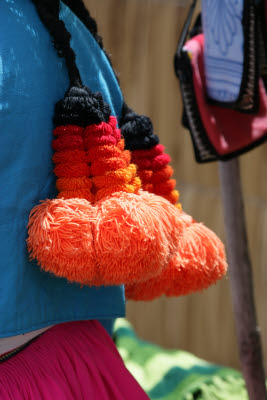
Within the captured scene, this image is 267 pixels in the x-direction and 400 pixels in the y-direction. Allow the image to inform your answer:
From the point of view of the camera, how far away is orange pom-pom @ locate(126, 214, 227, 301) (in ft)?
2.68

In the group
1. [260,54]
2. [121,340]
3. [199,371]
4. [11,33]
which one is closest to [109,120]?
[11,33]

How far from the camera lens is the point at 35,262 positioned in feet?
2.34

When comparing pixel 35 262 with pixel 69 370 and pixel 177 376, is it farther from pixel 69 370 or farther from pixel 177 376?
pixel 177 376

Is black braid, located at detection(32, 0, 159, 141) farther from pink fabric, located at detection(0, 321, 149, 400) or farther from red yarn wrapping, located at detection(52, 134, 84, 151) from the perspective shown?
pink fabric, located at detection(0, 321, 149, 400)

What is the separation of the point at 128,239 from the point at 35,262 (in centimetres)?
16

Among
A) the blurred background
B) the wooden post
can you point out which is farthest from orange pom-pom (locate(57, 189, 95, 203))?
the blurred background

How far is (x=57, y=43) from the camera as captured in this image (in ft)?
2.42

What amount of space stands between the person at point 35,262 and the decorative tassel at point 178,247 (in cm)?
6

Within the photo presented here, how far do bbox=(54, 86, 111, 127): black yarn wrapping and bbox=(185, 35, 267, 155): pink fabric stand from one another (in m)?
0.40

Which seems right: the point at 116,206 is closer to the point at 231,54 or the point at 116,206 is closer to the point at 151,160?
the point at 151,160

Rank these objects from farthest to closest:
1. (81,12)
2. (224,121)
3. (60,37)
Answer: (224,121)
(81,12)
(60,37)

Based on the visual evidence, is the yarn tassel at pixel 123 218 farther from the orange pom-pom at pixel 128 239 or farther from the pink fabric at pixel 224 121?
the pink fabric at pixel 224 121

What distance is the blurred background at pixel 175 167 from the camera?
2.10 meters

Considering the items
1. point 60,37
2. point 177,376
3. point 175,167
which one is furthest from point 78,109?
point 175,167
